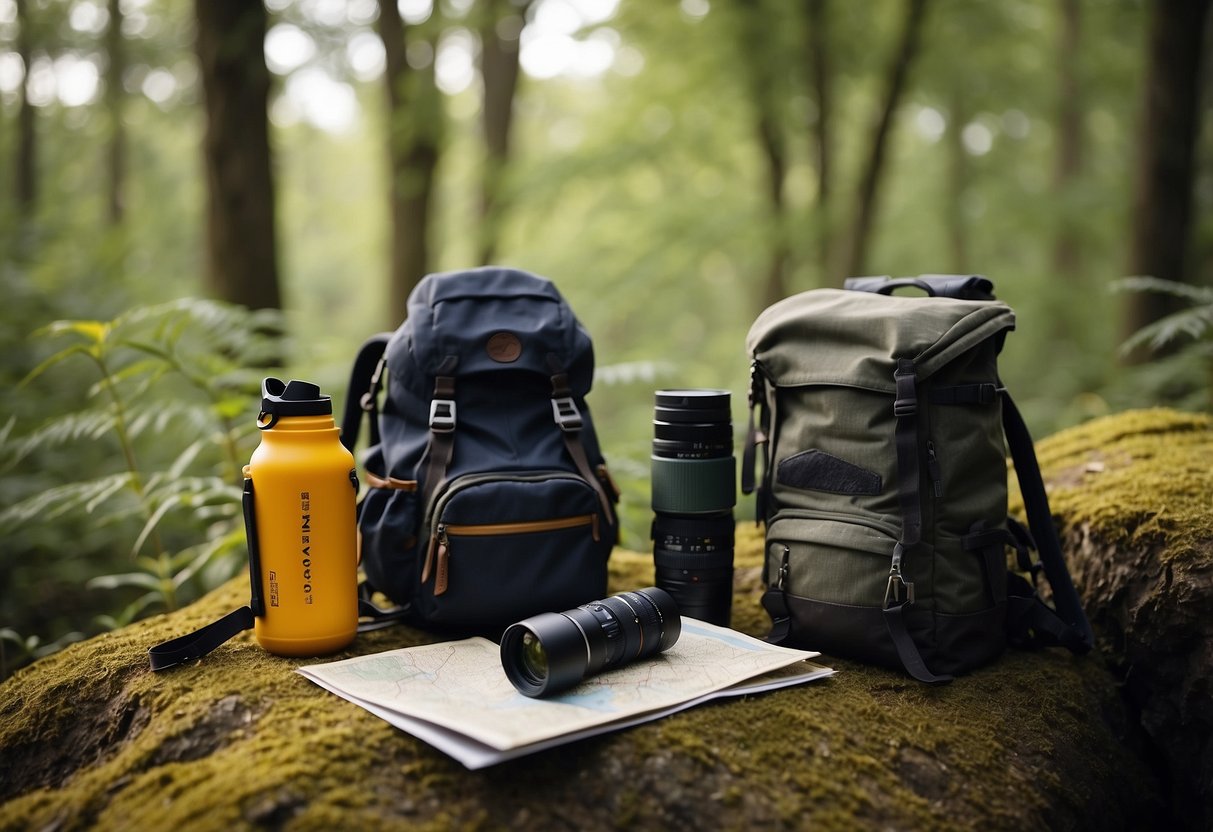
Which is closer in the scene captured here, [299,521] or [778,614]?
[299,521]

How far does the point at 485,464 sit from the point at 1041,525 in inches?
63.3

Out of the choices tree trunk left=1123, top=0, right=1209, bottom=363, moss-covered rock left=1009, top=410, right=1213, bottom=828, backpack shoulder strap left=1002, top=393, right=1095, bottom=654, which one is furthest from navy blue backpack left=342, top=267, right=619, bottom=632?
tree trunk left=1123, top=0, right=1209, bottom=363

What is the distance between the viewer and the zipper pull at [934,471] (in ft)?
7.07

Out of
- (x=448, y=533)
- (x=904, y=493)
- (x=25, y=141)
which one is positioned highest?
(x=25, y=141)

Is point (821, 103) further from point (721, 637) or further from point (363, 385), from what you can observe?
point (721, 637)

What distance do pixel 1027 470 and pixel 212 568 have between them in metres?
2.94

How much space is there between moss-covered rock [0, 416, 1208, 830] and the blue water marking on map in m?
0.19

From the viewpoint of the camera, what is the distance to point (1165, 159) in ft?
16.4

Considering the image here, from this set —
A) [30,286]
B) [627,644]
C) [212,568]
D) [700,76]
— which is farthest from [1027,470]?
[30,286]

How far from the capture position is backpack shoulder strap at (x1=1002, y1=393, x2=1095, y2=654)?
2.36 meters

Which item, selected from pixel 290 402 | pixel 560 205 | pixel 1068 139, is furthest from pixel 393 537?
pixel 1068 139

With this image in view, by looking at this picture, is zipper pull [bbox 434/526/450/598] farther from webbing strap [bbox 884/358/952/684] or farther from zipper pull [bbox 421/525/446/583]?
webbing strap [bbox 884/358/952/684]

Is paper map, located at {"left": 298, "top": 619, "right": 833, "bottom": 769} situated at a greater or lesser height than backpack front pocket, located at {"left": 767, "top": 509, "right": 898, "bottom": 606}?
lesser

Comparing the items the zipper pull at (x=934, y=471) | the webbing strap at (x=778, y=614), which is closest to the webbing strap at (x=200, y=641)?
the webbing strap at (x=778, y=614)
